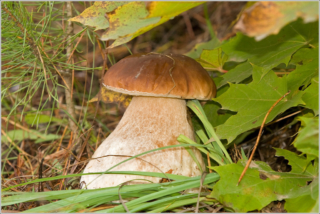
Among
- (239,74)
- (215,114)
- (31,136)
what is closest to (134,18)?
(239,74)

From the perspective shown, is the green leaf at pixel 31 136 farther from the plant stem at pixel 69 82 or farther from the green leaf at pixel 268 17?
the green leaf at pixel 268 17

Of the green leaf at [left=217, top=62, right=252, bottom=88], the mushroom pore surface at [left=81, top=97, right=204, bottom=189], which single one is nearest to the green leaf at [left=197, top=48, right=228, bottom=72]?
the green leaf at [left=217, top=62, right=252, bottom=88]

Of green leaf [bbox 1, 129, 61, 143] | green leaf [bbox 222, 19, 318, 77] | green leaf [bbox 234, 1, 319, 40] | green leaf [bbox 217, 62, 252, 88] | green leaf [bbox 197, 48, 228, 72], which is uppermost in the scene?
green leaf [bbox 234, 1, 319, 40]

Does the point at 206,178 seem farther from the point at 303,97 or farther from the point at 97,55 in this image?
the point at 97,55

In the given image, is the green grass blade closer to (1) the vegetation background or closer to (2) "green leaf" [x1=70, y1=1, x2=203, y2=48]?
(1) the vegetation background

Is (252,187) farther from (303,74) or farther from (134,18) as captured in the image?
(134,18)

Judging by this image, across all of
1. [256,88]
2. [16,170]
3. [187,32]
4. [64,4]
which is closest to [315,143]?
[256,88]
